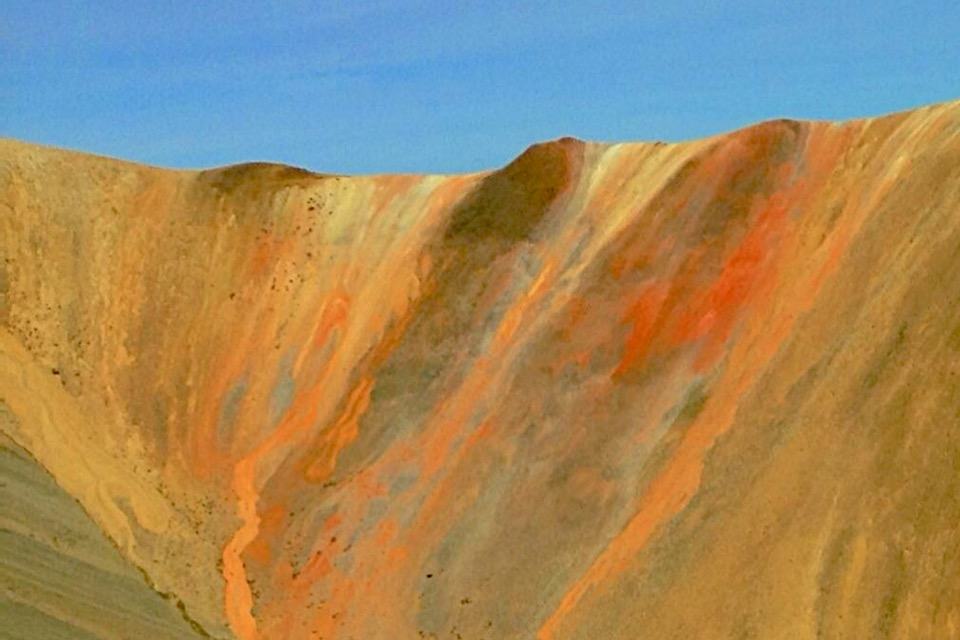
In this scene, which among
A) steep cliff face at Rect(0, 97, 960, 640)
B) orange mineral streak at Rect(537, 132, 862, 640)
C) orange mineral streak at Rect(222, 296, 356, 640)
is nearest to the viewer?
steep cliff face at Rect(0, 97, 960, 640)

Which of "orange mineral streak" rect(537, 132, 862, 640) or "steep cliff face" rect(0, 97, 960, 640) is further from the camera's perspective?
"orange mineral streak" rect(537, 132, 862, 640)

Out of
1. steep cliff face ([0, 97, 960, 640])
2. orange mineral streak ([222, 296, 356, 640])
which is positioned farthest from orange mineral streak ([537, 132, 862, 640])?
orange mineral streak ([222, 296, 356, 640])

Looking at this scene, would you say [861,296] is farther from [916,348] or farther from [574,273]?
[574,273]

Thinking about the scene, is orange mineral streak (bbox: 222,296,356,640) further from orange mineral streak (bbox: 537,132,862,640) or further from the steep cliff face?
orange mineral streak (bbox: 537,132,862,640)

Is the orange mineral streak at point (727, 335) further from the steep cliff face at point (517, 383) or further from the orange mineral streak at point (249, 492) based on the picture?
the orange mineral streak at point (249, 492)

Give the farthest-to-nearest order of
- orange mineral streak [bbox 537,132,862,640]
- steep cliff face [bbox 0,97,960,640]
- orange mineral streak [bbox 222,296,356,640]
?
orange mineral streak [bbox 222,296,356,640] < orange mineral streak [bbox 537,132,862,640] < steep cliff face [bbox 0,97,960,640]

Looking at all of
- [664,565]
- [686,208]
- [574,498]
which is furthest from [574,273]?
[664,565]

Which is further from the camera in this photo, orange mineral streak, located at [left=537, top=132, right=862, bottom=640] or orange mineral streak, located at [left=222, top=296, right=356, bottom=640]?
orange mineral streak, located at [left=222, top=296, right=356, bottom=640]

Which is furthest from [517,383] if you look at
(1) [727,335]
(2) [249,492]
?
(2) [249,492]

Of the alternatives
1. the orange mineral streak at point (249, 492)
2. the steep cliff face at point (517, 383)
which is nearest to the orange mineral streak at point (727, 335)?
the steep cliff face at point (517, 383)
